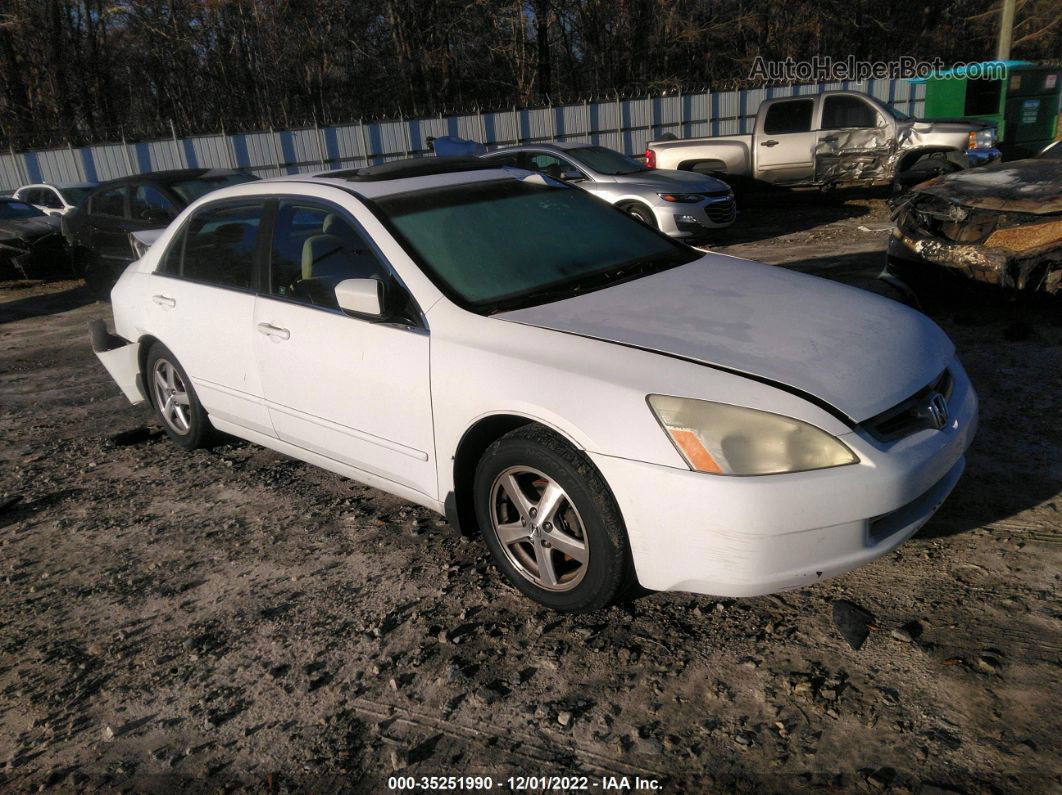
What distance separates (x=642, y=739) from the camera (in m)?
2.44

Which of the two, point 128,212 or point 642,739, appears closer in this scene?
point 642,739

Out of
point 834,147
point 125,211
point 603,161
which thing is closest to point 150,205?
point 125,211

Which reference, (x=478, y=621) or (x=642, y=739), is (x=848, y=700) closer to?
(x=642, y=739)

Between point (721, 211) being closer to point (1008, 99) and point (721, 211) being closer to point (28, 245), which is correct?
point (1008, 99)

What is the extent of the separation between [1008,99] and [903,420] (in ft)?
56.4

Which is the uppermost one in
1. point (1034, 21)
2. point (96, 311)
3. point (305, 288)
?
point (1034, 21)

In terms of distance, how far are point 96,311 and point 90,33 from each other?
78.2 ft

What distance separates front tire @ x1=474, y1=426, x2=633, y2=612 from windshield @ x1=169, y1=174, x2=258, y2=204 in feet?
27.9

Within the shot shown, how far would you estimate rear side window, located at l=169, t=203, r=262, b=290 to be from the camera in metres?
4.15

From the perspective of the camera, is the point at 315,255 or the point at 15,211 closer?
the point at 315,255

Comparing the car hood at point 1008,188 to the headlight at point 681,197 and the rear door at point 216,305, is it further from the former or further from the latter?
the rear door at point 216,305

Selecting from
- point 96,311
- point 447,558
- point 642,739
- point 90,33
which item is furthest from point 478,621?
point 90,33

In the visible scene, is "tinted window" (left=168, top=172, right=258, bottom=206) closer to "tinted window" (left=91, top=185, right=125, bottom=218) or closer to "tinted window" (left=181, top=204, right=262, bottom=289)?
"tinted window" (left=91, top=185, right=125, bottom=218)

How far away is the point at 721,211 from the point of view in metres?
11.3
